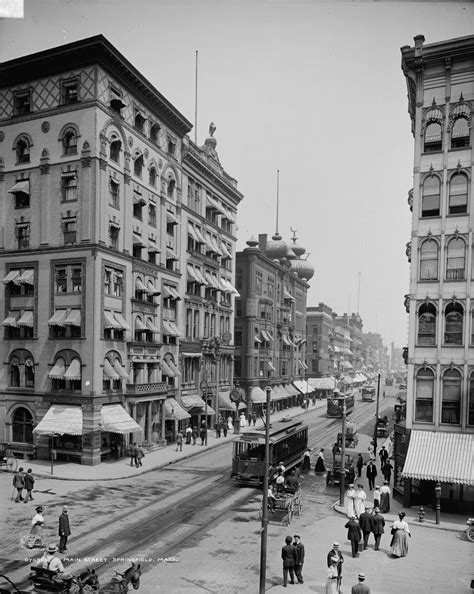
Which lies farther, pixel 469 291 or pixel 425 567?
pixel 469 291

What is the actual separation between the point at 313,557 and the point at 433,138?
19559 mm

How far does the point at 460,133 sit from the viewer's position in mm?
26859

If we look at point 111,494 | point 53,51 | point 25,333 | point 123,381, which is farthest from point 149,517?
point 53,51

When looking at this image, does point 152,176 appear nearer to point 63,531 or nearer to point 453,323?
point 453,323

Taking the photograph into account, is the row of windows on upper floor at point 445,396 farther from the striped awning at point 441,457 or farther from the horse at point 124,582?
the horse at point 124,582

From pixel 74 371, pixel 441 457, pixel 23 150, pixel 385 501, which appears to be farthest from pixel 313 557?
pixel 23 150

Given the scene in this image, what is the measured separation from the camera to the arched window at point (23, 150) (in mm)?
38281

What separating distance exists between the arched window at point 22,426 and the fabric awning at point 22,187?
562 inches

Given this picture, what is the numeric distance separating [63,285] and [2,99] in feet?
45.3

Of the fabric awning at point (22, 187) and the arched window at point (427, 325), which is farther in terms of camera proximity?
the fabric awning at point (22, 187)

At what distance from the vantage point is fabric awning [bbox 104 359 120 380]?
35.9 m

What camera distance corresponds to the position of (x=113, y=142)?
37875mm

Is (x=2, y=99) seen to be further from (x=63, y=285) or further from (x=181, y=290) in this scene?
(x=181, y=290)

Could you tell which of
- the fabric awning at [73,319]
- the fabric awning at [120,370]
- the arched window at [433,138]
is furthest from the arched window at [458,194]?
the fabric awning at [73,319]
